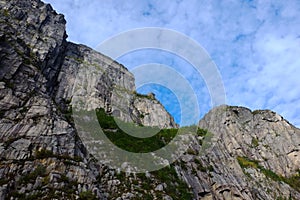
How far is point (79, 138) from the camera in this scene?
72.2ft

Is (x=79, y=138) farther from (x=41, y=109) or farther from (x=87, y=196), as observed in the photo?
(x=87, y=196)

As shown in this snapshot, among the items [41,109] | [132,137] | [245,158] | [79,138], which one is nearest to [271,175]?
[245,158]

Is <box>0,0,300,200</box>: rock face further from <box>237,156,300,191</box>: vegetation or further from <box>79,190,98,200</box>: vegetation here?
<box>237,156,300,191</box>: vegetation

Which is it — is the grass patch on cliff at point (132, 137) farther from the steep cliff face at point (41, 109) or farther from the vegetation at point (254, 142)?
the vegetation at point (254, 142)

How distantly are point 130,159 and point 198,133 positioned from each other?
16166 millimetres

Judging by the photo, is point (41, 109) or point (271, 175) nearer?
point (41, 109)

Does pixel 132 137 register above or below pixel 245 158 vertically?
below

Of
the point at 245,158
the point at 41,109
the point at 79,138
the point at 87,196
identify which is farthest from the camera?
the point at 245,158

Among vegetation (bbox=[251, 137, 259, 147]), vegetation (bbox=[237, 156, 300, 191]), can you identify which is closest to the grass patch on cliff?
vegetation (bbox=[237, 156, 300, 191])

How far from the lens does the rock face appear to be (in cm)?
1545

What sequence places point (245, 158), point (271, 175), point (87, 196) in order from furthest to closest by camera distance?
point (245, 158)
point (271, 175)
point (87, 196)

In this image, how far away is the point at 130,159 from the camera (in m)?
21.0

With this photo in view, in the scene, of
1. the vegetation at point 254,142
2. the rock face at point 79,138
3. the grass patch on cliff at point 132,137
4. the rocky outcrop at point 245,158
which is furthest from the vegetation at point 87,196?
the vegetation at point 254,142

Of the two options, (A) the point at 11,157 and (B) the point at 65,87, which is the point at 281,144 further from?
(A) the point at 11,157
